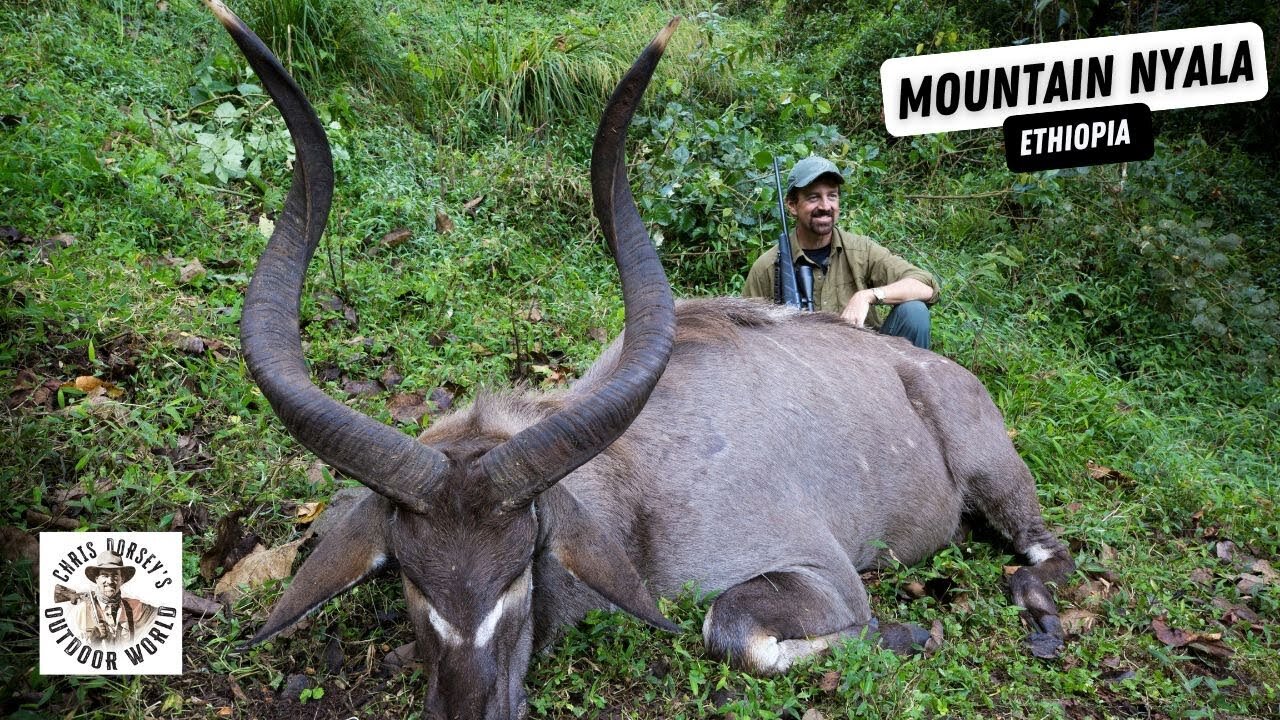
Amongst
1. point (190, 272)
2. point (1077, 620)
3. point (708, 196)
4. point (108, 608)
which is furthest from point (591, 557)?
point (708, 196)

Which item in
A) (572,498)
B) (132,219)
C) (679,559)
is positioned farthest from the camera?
(132,219)

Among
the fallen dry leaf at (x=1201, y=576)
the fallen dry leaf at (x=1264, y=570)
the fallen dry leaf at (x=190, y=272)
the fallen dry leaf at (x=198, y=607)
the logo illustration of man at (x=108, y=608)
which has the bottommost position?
the fallen dry leaf at (x=1264, y=570)

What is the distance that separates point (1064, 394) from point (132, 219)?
22.5ft

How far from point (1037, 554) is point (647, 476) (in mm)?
2563

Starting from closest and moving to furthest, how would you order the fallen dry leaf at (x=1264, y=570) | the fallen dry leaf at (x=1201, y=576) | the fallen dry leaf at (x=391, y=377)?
1. the fallen dry leaf at (x=1201, y=576)
2. the fallen dry leaf at (x=1264, y=570)
3. the fallen dry leaf at (x=391, y=377)

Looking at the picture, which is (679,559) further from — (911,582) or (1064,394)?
(1064,394)

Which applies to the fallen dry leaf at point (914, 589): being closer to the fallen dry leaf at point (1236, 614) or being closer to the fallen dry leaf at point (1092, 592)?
the fallen dry leaf at point (1092, 592)

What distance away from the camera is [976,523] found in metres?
5.91

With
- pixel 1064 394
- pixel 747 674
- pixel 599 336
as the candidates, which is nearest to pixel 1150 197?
pixel 1064 394

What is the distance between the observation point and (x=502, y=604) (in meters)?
3.55

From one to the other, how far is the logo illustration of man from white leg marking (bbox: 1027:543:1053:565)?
4612 mm

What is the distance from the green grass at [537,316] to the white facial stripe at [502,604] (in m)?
0.51

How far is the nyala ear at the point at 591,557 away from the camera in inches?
148

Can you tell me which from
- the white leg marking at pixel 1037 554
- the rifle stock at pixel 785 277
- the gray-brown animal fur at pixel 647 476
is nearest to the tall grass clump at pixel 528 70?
the rifle stock at pixel 785 277
